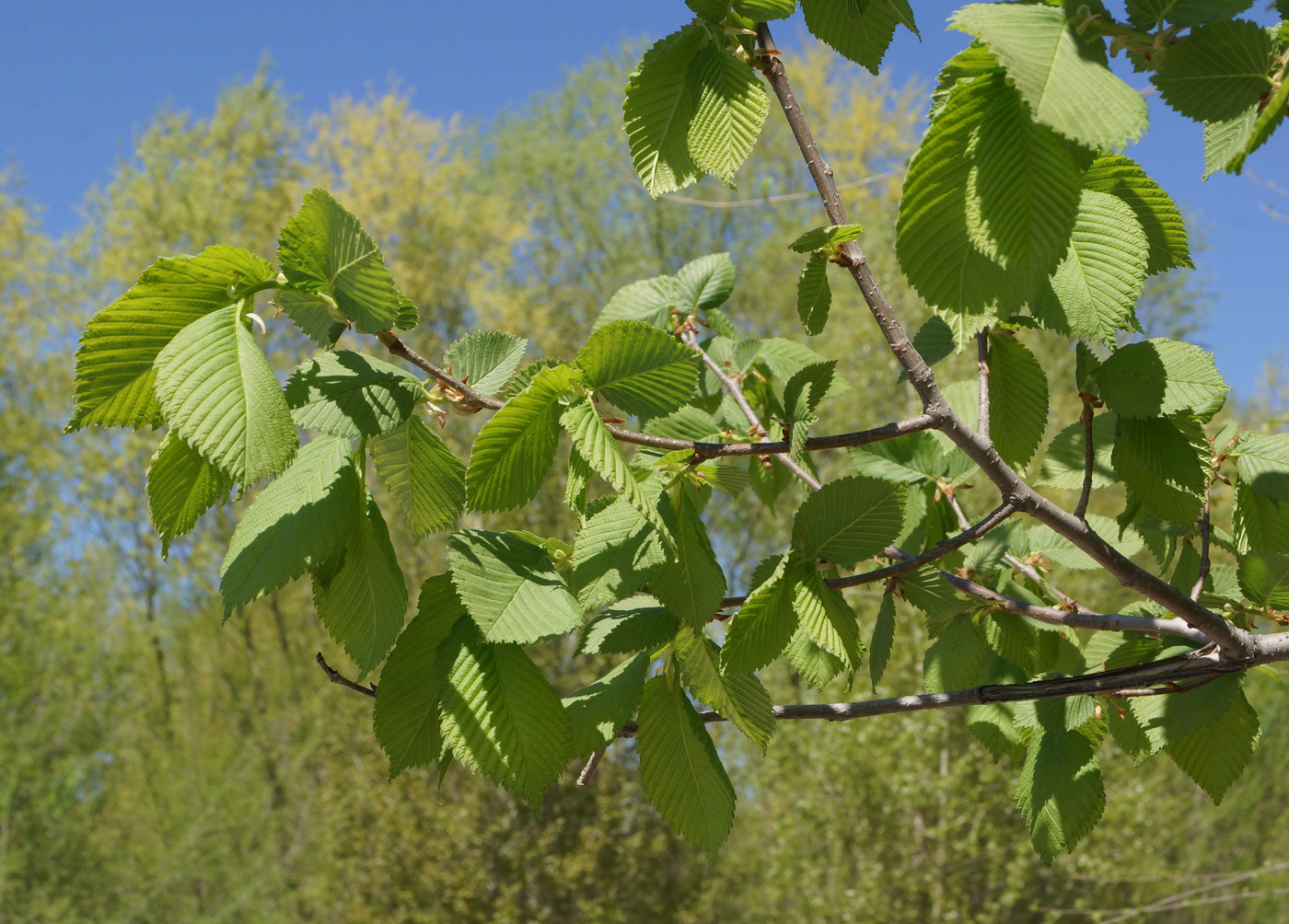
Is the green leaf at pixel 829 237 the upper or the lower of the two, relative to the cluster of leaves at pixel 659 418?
upper

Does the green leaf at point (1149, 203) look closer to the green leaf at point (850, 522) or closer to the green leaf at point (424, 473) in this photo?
the green leaf at point (850, 522)

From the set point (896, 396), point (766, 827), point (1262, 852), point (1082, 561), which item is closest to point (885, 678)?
point (766, 827)

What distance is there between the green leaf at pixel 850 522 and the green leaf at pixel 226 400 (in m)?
0.25

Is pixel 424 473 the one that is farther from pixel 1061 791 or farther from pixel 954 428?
pixel 1061 791

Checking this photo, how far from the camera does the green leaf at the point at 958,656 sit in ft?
2.10

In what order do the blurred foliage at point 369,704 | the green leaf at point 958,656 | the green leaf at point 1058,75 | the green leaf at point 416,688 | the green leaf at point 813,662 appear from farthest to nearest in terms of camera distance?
the blurred foliage at point 369,704, the green leaf at point 958,656, the green leaf at point 813,662, the green leaf at point 416,688, the green leaf at point 1058,75

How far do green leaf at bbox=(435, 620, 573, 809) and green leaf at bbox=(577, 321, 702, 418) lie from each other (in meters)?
0.11

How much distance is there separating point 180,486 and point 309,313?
8 cm

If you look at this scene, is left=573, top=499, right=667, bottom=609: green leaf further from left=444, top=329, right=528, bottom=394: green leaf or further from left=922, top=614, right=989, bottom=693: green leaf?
left=922, top=614, right=989, bottom=693: green leaf

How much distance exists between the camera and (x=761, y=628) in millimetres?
438

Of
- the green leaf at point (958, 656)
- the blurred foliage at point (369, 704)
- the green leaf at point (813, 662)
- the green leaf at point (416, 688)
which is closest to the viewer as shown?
the green leaf at point (416, 688)

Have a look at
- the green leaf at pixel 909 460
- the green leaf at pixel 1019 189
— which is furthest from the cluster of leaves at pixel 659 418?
the green leaf at pixel 909 460

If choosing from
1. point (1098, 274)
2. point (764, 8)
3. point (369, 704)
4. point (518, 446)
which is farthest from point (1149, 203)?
point (369, 704)

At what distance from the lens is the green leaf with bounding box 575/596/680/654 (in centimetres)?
46
